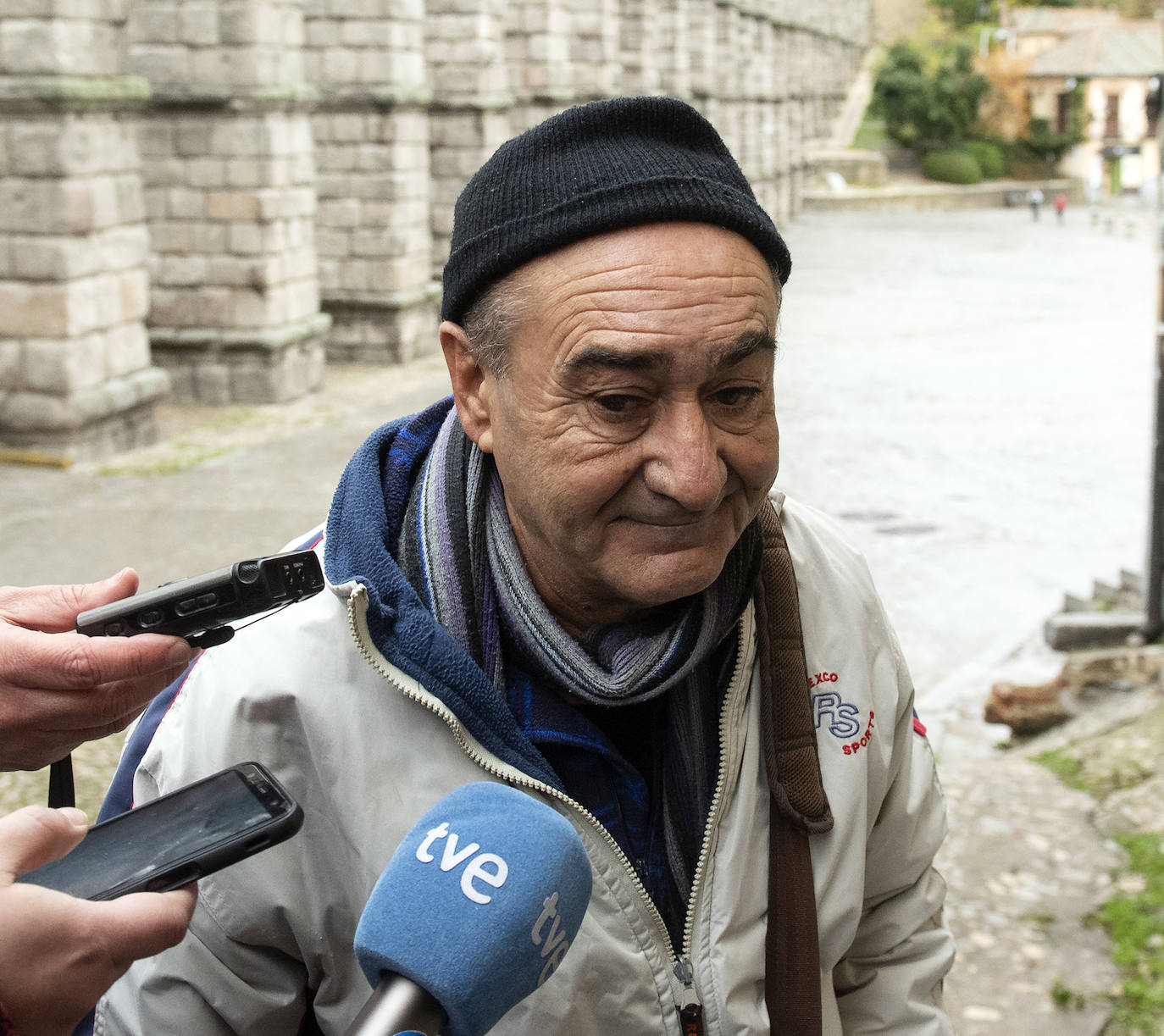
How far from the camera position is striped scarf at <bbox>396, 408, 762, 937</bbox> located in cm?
191

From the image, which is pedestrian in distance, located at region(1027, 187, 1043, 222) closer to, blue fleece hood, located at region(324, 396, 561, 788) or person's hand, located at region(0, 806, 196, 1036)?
blue fleece hood, located at region(324, 396, 561, 788)

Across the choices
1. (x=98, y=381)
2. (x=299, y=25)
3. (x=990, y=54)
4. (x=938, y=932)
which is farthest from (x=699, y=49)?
(x=990, y=54)

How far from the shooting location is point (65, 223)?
10.0 m

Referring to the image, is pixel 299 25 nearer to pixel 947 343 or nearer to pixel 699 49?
pixel 947 343

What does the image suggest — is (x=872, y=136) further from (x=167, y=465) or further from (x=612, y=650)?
(x=612, y=650)

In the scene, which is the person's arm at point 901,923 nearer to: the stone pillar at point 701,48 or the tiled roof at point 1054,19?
the stone pillar at point 701,48

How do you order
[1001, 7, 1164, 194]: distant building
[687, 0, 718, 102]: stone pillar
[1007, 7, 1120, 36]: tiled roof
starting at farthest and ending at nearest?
[1007, 7, 1120, 36]: tiled roof → [1001, 7, 1164, 194]: distant building → [687, 0, 718, 102]: stone pillar

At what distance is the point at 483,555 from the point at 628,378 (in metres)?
0.37

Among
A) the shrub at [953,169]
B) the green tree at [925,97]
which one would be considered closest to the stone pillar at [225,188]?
the shrub at [953,169]

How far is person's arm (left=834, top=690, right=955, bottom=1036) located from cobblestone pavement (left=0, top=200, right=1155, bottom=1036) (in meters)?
2.09

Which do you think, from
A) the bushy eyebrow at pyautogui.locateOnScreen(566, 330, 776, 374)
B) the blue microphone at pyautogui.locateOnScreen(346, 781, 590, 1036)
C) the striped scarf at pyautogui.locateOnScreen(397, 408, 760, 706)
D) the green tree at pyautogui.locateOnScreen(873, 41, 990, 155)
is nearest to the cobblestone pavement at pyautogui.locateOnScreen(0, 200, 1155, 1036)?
the striped scarf at pyautogui.locateOnScreen(397, 408, 760, 706)

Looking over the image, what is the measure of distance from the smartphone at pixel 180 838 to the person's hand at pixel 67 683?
0.36 ft

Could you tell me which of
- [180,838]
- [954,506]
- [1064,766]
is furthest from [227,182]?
[180,838]

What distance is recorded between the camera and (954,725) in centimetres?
666
